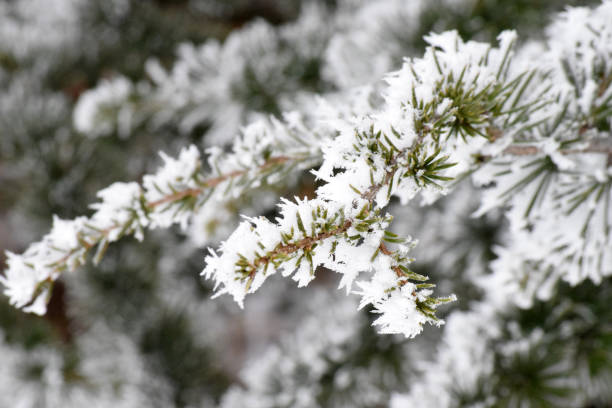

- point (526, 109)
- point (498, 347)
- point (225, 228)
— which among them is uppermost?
point (225, 228)

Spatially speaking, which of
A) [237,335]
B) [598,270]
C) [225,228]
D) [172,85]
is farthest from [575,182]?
[237,335]

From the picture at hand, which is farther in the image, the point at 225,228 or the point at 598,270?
the point at 225,228

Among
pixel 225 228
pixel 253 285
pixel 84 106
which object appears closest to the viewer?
pixel 253 285

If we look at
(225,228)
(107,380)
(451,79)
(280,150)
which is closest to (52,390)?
(107,380)

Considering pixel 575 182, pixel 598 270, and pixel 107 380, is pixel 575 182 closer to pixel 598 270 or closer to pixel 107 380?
pixel 598 270

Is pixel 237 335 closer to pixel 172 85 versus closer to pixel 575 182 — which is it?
pixel 172 85

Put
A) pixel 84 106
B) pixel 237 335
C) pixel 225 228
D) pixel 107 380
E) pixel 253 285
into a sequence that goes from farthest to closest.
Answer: pixel 237 335
pixel 107 380
pixel 84 106
pixel 225 228
pixel 253 285

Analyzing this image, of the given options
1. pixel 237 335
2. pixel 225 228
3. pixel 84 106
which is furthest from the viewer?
pixel 237 335

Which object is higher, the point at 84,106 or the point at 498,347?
the point at 84,106

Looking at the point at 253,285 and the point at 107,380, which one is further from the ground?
the point at 107,380
